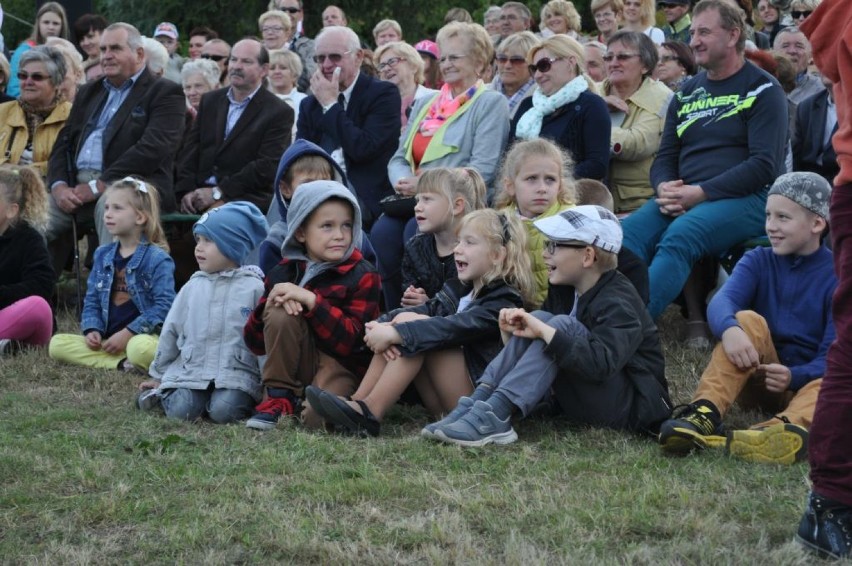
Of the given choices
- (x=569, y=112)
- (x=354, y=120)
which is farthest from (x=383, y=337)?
(x=354, y=120)

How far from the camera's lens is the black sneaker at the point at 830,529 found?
3.94 meters

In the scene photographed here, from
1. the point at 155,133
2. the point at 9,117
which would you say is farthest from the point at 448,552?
the point at 9,117

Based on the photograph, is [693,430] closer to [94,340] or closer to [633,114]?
[633,114]

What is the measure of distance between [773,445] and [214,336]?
9.50 ft

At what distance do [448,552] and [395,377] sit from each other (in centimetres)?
196

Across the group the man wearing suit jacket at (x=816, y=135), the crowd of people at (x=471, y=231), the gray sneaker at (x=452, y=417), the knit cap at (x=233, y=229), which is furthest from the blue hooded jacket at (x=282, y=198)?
the man wearing suit jacket at (x=816, y=135)

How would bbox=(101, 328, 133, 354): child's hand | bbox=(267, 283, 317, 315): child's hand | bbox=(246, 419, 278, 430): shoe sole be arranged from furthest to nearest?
bbox=(101, 328, 133, 354): child's hand, bbox=(267, 283, 317, 315): child's hand, bbox=(246, 419, 278, 430): shoe sole

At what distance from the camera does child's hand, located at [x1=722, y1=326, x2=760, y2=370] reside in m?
5.69

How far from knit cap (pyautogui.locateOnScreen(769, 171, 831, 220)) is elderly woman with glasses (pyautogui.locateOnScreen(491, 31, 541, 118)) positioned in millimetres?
2859

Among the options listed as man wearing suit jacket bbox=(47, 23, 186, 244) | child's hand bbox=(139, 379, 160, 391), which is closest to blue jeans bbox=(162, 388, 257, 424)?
child's hand bbox=(139, 379, 160, 391)

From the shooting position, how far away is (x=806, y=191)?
595 centimetres

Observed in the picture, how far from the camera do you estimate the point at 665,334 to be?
27.0ft

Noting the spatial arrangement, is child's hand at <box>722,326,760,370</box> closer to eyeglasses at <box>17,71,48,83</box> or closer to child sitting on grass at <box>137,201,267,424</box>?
child sitting on grass at <box>137,201,267,424</box>

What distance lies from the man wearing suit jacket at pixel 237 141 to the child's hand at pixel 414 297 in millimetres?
2838
